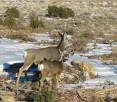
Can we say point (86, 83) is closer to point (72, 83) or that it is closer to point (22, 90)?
point (72, 83)

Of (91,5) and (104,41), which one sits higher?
(104,41)

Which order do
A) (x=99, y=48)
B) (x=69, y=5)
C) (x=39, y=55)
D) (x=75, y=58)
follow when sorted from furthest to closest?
(x=69, y=5), (x=99, y=48), (x=75, y=58), (x=39, y=55)

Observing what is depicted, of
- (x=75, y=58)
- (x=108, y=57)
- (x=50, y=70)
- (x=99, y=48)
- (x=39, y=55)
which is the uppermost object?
(x=50, y=70)

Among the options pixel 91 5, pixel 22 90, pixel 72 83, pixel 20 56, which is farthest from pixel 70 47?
pixel 91 5

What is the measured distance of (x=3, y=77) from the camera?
11.9m

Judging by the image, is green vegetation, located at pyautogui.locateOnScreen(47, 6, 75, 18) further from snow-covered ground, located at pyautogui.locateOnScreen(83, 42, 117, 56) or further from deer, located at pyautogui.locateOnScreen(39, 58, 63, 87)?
deer, located at pyautogui.locateOnScreen(39, 58, 63, 87)

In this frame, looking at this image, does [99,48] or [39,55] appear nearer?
[39,55]

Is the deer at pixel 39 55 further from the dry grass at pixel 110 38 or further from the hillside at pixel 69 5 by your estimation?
the hillside at pixel 69 5

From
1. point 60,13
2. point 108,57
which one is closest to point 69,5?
point 60,13

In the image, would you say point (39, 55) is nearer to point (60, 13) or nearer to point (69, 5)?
point (60, 13)

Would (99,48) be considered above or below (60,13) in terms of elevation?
above

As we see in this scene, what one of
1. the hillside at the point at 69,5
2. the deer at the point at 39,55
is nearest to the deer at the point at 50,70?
the deer at the point at 39,55

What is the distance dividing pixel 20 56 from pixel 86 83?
482 centimetres

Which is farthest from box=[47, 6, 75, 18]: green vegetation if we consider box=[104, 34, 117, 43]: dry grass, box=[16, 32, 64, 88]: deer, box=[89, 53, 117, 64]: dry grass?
box=[16, 32, 64, 88]: deer
